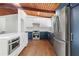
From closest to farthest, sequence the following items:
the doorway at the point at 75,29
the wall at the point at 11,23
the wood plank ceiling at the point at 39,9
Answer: the doorway at the point at 75,29
the wood plank ceiling at the point at 39,9
the wall at the point at 11,23

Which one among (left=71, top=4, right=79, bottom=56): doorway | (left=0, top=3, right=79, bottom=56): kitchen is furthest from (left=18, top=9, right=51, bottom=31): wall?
(left=71, top=4, right=79, bottom=56): doorway

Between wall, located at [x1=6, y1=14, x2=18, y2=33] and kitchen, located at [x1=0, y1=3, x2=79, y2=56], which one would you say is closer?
kitchen, located at [x1=0, y1=3, x2=79, y2=56]

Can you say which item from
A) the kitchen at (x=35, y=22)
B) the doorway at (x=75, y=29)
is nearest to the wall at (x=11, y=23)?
the kitchen at (x=35, y=22)

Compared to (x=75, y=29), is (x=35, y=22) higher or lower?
higher

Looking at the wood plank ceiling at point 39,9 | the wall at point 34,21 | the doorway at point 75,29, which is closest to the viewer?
the doorway at point 75,29

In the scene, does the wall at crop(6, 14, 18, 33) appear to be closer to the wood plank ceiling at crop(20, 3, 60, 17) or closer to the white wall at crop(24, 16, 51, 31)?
Result: the white wall at crop(24, 16, 51, 31)

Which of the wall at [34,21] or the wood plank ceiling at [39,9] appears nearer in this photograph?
the wood plank ceiling at [39,9]

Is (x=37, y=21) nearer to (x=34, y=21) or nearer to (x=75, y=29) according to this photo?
(x=34, y=21)

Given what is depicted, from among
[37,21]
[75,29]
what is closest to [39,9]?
[37,21]

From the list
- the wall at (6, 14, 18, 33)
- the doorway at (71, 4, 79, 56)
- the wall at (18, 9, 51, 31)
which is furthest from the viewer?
the wall at (6, 14, 18, 33)

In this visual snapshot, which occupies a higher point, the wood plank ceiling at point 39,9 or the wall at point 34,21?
the wood plank ceiling at point 39,9

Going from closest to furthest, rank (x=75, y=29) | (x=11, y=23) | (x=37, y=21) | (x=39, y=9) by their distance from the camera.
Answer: (x=75, y=29) → (x=39, y=9) → (x=37, y=21) → (x=11, y=23)

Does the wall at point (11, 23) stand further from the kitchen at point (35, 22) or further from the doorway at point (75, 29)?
the doorway at point (75, 29)

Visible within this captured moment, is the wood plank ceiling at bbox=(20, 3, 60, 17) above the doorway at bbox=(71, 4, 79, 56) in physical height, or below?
above
